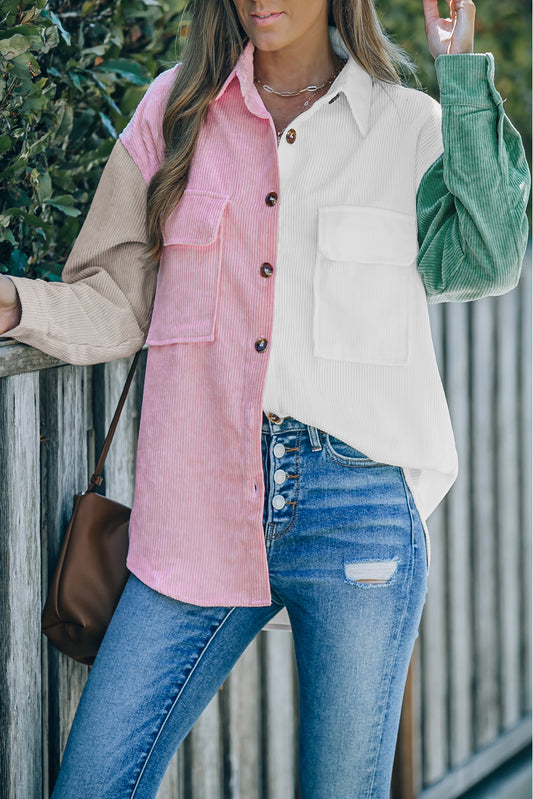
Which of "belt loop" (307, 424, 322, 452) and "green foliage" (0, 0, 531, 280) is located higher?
"green foliage" (0, 0, 531, 280)

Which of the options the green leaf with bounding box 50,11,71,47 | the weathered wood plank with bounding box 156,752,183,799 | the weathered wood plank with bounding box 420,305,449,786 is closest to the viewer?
the green leaf with bounding box 50,11,71,47

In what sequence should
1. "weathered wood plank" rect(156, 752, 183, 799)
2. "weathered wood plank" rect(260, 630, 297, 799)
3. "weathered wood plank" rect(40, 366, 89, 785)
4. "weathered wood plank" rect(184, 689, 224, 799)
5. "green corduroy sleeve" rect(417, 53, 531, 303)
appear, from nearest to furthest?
"green corduroy sleeve" rect(417, 53, 531, 303), "weathered wood plank" rect(40, 366, 89, 785), "weathered wood plank" rect(156, 752, 183, 799), "weathered wood plank" rect(184, 689, 224, 799), "weathered wood plank" rect(260, 630, 297, 799)

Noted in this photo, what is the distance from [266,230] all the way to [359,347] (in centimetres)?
25

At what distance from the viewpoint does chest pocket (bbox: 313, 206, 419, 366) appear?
1702 millimetres

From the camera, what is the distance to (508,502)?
360 centimetres

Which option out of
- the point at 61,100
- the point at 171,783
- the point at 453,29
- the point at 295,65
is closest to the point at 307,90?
the point at 295,65

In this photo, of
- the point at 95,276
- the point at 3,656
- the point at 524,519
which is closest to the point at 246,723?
the point at 3,656

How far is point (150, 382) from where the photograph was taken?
5.98 feet

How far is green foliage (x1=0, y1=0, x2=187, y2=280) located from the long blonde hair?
259mm

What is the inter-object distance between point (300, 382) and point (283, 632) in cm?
111

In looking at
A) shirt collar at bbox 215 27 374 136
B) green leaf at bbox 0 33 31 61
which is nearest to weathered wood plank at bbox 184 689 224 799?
shirt collar at bbox 215 27 374 136

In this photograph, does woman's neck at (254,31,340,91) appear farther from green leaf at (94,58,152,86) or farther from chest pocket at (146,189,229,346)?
green leaf at (94,58,152,86)

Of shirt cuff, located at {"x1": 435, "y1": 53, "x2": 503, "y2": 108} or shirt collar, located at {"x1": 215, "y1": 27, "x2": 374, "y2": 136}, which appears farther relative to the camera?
shirt collar, located at {"x1": 215, "y1": 27, "x2": 374, "y2": 136}

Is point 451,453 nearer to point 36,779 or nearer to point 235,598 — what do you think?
point 235,598
